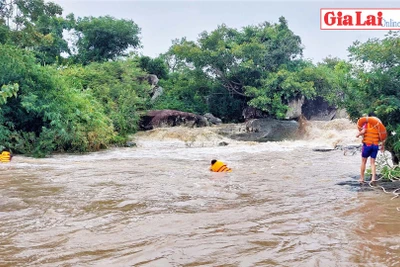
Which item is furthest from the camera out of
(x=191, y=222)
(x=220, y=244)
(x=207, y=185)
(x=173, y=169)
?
(x=173, y=169)

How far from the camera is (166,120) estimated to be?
23.9 metres

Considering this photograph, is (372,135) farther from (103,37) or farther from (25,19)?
(103,37)

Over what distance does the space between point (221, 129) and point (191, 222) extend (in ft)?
60.2

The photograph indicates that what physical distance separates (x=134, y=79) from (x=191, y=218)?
21.6m

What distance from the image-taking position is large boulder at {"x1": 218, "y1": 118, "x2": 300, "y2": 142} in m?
23.1

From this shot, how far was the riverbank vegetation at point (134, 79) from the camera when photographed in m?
8.88

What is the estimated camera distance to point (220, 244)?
13.9 feet

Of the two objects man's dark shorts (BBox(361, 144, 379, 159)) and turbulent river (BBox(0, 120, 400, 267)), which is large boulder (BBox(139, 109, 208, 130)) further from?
man's dark shorts (BBox(361, 144, 379, 159))

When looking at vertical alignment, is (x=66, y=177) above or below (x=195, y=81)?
below

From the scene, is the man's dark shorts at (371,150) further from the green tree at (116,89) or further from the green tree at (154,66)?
the green tree at (154,66)

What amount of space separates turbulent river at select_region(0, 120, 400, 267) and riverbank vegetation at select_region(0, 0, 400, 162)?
1934 millimetres

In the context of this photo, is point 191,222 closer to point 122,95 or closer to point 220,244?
point 220,244

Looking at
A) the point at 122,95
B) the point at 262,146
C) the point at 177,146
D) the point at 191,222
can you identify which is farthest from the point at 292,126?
the point at 191,222

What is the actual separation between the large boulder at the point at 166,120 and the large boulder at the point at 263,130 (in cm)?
190
